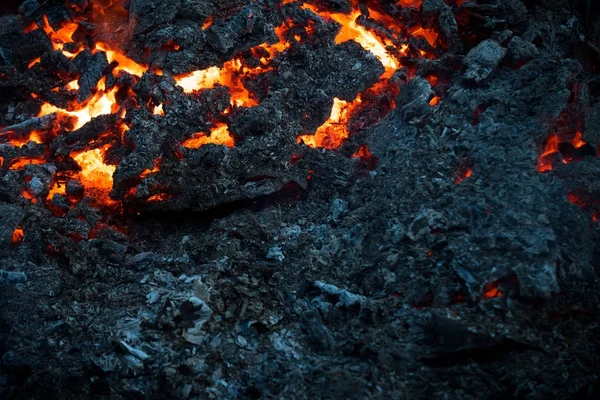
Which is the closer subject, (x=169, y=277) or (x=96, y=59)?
(x=169, y=277)

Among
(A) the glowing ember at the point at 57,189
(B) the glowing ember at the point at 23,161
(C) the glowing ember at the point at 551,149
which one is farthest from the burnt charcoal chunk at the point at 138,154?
(C) the glowing ember at the point at 551,149

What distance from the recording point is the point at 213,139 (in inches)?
230

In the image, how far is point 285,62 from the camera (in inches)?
247

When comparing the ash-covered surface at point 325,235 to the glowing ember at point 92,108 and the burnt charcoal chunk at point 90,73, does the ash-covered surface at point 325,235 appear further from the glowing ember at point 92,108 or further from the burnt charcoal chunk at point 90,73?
the glowing ember at point 92,108

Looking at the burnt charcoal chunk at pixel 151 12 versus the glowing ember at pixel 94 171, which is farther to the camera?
the burnt charcoal chunk at pixel 151 12

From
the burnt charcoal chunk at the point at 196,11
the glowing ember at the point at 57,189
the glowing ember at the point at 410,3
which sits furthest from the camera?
the glowing ember at the point at 410,3

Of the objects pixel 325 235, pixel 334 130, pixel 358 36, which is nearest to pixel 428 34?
pixel 358 36

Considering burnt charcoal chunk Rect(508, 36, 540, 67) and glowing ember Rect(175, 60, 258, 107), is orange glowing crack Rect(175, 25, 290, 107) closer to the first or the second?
glowing ember Rect(175, 60, 258, 107)

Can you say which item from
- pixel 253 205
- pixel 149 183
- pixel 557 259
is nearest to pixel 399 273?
pixel 557 259

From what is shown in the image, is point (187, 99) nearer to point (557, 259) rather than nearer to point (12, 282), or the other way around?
point (12, 282)

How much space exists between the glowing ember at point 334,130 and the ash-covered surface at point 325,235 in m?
0.13

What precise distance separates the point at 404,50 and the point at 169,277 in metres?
3.84

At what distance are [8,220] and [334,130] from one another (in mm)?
3326

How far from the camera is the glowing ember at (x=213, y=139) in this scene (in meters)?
5.76
